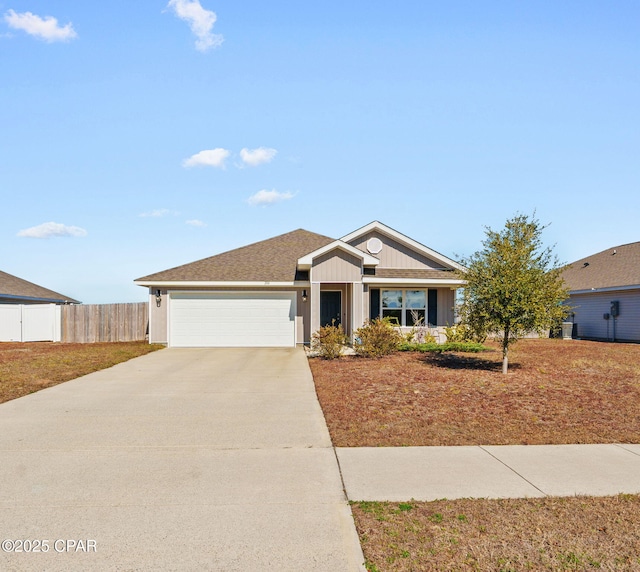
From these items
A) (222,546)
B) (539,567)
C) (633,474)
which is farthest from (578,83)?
(222,546)

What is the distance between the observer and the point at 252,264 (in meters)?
21.7

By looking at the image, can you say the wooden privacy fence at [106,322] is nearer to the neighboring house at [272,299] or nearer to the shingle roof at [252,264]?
the neighboring house at [272,299]

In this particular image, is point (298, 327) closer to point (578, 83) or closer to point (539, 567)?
point (578, 83)

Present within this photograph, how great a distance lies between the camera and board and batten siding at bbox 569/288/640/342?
24250 millimetres

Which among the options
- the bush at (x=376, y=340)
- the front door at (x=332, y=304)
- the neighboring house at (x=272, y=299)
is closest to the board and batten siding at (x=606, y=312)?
the neighboring house at (x=272, y=299)

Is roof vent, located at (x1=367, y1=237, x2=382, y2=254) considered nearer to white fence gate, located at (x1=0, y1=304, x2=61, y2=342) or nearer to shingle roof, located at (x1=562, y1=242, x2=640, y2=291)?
shingle roof, located at (x1=562, y1=242, x2=640, y2=291)

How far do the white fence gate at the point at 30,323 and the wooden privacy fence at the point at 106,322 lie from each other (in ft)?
2.50

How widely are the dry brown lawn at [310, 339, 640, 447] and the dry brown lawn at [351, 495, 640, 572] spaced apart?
6.75 feet

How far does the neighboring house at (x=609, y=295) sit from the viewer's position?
80.1 feet

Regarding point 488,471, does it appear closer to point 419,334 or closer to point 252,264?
point 419,334

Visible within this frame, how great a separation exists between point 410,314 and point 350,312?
255 cm

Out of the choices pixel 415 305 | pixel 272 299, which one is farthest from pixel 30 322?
pixel 415 305

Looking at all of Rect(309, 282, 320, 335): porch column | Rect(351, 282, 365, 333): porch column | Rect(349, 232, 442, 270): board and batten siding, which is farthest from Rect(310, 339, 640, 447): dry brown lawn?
Rect(349, 232, 442, 270): board and batten siding

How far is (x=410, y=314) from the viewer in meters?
20.6
